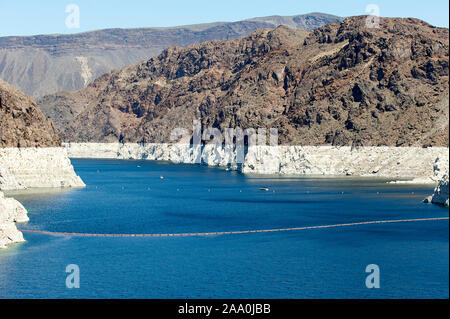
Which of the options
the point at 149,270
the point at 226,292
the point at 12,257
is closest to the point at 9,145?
the point at 12,257

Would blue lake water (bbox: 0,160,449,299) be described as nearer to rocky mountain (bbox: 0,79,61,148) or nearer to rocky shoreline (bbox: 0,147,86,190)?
rocky shoreline (bbox: 0,147,86,190)

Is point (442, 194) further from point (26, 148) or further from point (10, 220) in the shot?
point (26, 148)

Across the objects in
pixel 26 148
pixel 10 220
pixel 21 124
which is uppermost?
pixel 21 124

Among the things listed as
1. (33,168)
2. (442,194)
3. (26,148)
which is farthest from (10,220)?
(442,194)

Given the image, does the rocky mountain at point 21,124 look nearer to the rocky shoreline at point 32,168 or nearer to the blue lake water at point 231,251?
the rocky shoreline at point 32,168

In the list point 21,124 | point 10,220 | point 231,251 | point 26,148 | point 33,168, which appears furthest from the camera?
point 33,168

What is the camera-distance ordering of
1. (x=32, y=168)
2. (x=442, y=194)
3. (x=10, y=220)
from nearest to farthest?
(x=10, y=220), (x=442, y=194), (x=32, y=168)
